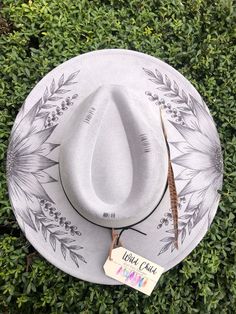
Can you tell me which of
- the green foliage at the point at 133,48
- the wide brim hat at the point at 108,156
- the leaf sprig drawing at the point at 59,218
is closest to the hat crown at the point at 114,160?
the wide brim hat at the point at 108,156

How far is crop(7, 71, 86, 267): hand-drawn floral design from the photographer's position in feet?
4.31

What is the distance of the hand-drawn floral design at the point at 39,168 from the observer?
1313 millimetres

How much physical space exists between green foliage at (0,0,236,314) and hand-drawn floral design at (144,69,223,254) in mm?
198

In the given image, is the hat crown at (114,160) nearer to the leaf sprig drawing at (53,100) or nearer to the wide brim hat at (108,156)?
the wide brim hat at (108,156)

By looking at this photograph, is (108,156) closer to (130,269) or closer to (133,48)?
(130,269)

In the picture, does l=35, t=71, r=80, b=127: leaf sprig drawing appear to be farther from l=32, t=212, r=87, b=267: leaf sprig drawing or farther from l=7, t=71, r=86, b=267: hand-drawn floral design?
l=32, t=212, r=87, b=267: leaf sprig drawing

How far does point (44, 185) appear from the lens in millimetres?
1313

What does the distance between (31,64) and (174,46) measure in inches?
19.4

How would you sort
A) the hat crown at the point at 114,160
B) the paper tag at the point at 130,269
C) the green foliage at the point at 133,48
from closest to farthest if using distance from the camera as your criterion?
1. the hat crown at the point at 114,160
2. the paper tag at the point at 130,269
3. the green foliage at the point at 133,48

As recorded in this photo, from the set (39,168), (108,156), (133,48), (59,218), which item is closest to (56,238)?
(59,218)

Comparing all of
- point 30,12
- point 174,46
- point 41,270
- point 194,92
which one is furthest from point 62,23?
point 41,270

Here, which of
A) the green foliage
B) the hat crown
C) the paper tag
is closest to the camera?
the hat crown

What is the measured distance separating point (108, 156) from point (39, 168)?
0.87 feet

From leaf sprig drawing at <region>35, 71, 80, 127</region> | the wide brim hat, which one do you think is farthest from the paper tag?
leaf sprig drawing at <region>35, 71, 80, 127</region>
